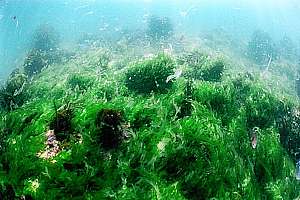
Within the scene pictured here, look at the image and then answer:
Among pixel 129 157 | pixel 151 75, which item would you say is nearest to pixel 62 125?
pixel 129 157

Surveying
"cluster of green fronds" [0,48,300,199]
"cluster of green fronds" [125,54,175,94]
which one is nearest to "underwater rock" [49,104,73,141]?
"cluster of green fronds" [0,48,300,199]

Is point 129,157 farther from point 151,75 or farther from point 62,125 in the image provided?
point 151,75

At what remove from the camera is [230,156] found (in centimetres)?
636

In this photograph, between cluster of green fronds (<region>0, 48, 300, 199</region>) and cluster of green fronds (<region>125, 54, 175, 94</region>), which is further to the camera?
cluster of green fronds (<region>125, 54, 175, 94</region>)

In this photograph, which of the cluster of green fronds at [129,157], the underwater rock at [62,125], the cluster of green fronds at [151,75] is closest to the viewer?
the cluster of green fronds at [129,157]

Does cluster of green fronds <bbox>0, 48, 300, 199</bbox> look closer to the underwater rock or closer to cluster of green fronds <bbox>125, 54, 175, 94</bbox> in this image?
the underwater rock

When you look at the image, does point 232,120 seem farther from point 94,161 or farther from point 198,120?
point 94,161

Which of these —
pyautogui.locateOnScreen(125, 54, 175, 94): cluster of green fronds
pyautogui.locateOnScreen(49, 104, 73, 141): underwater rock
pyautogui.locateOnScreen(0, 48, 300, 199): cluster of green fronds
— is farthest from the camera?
pyautogui.locateOnScreen(125, 54, 175, 94): cluster of green fronds

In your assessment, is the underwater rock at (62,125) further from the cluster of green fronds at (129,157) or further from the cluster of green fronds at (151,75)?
the cluster of green fronds at (151,75)

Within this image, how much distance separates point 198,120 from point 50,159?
256 cm

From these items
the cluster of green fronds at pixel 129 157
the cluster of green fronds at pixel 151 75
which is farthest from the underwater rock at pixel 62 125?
the cluster of green fronds at pixel 151 75

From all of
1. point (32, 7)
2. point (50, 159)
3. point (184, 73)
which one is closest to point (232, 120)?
point (50, 159)

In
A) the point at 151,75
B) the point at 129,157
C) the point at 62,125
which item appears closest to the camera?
the point at 129,157

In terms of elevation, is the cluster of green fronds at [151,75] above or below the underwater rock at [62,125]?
below
